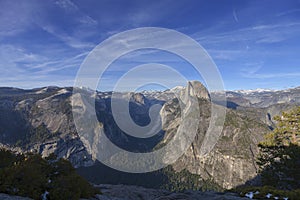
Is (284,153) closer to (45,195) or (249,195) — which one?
(249,195)

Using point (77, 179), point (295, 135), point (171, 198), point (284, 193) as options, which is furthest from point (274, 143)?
point (77, 179)

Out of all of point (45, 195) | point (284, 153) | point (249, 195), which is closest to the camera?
point (45, 195)

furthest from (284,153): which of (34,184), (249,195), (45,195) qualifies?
(34,184)

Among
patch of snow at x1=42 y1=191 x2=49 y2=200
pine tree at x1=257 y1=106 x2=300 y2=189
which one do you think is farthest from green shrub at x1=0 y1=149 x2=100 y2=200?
pine tree at x1=257 y1=106 x2=300 y2=189

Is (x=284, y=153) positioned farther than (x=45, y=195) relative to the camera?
Yes

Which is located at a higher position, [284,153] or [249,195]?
[284,153]

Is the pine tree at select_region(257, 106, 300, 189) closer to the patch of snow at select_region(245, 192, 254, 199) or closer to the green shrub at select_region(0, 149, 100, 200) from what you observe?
the patch of snow at select_region(245, 192, 254, 199)

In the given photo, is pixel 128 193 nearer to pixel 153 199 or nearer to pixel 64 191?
pixel 153 199

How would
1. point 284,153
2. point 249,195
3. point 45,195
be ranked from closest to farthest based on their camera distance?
point 45,195 < point 249,195 < point 284,153

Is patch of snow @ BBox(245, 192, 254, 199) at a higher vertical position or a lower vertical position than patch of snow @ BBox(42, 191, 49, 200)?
lower

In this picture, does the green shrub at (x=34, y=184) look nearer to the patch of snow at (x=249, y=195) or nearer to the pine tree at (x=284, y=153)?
the patch of snow at (x=249, y=195)

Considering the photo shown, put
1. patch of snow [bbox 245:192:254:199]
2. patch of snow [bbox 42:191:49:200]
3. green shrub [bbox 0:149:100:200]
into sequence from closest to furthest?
green shrub [bbox 0:149:100:200] → patch of snow [bbox 42:191:49:200] → patch of snow [bbox 245:192:254:199]
